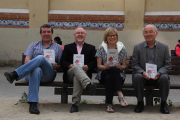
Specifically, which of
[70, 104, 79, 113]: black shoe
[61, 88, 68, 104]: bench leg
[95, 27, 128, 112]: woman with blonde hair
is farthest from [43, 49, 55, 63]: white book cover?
[70, 104, 79, 113]: black shoe

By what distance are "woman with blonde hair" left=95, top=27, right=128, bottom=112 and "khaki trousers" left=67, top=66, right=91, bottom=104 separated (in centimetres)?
37

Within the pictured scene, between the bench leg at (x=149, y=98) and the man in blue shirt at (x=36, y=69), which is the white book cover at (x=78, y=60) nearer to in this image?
the man in blue shirt at (x=36, y=69)

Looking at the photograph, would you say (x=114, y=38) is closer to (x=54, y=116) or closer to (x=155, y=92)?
(x=155, y=92)

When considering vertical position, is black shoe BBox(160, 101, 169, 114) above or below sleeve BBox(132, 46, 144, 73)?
below

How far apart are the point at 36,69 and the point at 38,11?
8.46m

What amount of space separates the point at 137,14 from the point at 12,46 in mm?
5835

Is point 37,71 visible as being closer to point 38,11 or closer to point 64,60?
point 64,60

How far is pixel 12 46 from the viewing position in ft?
43.8

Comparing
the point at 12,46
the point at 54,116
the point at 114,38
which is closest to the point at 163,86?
the point at 114,38

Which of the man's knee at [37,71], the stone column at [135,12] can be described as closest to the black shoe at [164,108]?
the man's knee at [37,71]

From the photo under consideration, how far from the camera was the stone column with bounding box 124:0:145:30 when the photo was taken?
1257cm

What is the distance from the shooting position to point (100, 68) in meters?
5.15

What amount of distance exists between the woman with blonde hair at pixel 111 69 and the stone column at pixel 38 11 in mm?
8072

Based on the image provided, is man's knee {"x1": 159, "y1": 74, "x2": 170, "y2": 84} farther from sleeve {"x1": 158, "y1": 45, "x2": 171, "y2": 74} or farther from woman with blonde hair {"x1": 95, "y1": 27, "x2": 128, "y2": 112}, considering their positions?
woman with blonde hair {"x1": 95, "y1": 27, "x2": 128, "y2": 112}
